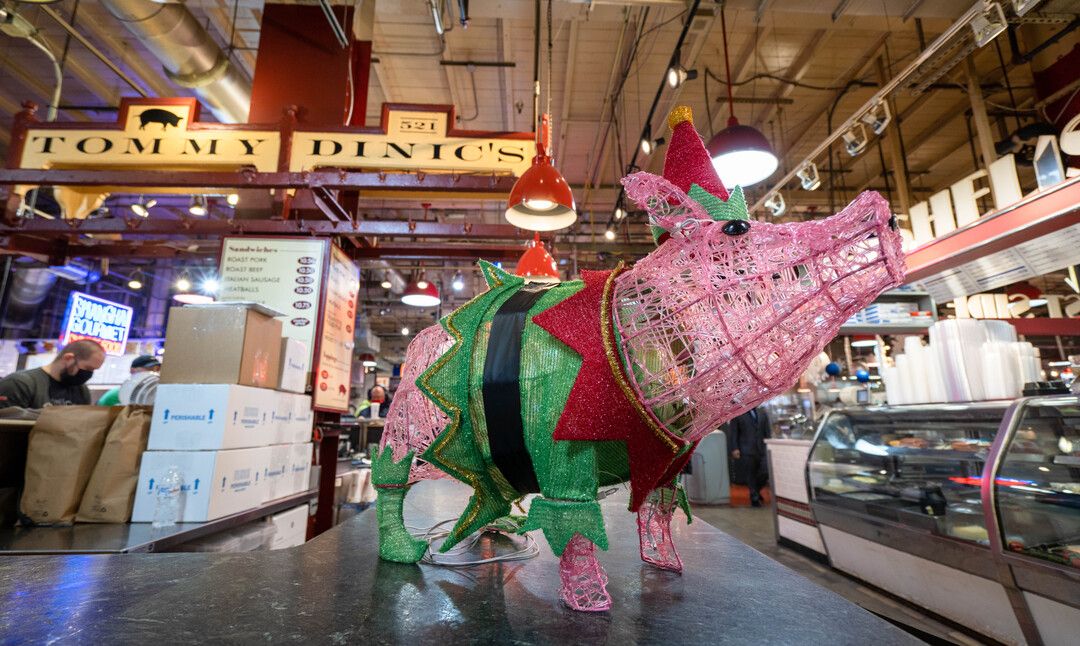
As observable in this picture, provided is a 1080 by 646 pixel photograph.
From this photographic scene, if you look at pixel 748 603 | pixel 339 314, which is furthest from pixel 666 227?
pixel 339 314

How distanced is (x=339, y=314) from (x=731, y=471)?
716 centimetres

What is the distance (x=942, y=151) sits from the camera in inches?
289

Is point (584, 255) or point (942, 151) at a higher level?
point (942, 151)

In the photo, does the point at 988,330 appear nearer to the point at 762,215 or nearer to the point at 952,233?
the point at 952,233

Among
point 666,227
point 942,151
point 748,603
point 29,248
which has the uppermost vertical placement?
point 942,151

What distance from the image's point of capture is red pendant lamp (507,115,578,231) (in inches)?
105

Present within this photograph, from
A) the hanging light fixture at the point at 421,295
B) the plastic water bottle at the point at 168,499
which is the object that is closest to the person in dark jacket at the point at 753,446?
the hanging light fixture at the point at 421,295

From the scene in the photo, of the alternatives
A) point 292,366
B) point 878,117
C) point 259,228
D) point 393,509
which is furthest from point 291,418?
point 878,117

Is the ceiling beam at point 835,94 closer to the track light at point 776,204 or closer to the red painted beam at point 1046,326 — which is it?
the track light at point 776,204

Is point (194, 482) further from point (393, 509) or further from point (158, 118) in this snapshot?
point (158, 118)

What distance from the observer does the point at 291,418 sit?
8.82 ft

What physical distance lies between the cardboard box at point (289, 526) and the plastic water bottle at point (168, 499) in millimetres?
617

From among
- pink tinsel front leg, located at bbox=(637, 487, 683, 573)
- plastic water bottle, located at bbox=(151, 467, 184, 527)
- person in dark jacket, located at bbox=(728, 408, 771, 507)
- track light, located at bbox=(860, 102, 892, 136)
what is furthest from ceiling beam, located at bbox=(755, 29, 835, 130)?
plastic water bottle, located at bbox=(151, 467, 184, 527)

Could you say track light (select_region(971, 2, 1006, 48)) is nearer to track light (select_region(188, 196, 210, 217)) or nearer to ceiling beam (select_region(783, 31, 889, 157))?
ceiling beam (select_region(783, 31, 889, 157))
